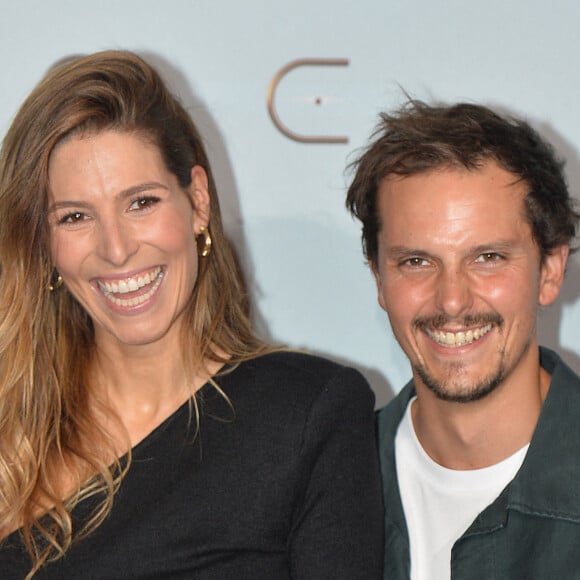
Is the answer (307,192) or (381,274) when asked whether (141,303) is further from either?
(307,192)

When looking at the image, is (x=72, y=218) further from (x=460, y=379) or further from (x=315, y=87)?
(x=315, y=87)

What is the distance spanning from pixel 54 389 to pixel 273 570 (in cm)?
48

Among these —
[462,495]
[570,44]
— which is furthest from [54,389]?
[570,44]

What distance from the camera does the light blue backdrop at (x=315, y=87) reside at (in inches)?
87.6

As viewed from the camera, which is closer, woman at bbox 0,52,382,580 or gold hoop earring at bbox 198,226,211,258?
woman at bbox 0,52,382,580

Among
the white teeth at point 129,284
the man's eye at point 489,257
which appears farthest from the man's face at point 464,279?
the white teeth at point 129,284

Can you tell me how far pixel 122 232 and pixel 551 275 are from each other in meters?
0.68

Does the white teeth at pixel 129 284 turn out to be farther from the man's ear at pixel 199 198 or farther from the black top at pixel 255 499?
the black top at pixel 255 499

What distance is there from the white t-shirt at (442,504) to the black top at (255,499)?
0.24ft

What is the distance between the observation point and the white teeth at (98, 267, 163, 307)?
1.68 meters

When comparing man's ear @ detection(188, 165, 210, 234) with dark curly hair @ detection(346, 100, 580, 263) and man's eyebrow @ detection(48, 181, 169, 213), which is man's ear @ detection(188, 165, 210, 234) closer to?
man's eyebrow @ detection(48, 181, 169, 213)

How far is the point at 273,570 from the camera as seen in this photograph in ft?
5.30

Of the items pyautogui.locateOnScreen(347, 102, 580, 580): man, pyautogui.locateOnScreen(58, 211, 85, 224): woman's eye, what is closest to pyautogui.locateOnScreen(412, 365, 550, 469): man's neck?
pyautogui.locateOnScreen(347, 102, 580, 580): man

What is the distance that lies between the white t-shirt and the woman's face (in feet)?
1.58
